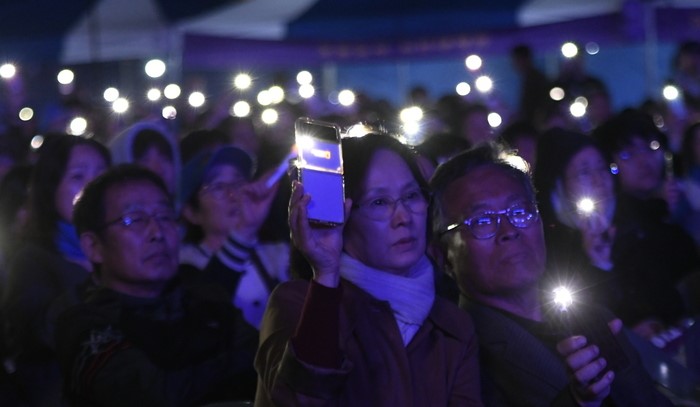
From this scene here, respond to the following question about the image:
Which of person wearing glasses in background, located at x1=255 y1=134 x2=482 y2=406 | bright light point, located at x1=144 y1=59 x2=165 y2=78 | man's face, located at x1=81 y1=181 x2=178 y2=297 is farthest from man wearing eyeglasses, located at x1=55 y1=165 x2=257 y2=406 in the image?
bright light point, located at x1=144 y1=59 x2=165 y2=78

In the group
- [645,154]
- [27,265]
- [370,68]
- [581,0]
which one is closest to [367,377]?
[27,265]

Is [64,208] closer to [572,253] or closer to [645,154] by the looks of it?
[572,253]

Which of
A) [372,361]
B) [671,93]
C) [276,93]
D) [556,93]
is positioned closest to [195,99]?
[276,93]

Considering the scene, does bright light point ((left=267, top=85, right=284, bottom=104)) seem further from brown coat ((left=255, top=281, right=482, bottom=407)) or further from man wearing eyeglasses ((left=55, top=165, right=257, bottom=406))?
brown coat ((left=255, top=281, right=482, bottom=407))

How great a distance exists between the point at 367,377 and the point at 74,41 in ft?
24.7

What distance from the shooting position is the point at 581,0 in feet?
36.1

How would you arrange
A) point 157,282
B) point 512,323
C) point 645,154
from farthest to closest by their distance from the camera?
1. point 645,154
2. point 157,282
3. point 512,323

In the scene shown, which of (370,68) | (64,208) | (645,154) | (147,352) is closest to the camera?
(147,352)

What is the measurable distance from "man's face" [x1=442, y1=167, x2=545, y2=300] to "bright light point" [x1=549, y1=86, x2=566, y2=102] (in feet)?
18.7

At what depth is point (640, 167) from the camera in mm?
5836

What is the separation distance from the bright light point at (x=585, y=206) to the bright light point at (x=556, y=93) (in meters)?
4.16

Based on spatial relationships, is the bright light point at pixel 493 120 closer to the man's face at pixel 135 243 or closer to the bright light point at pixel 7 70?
the bright light point at pixel 7 70

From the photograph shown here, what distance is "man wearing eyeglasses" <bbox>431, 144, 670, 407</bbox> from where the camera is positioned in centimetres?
326

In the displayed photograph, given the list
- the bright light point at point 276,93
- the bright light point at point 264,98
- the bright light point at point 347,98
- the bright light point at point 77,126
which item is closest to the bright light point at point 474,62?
the bright light point at point 347,98
